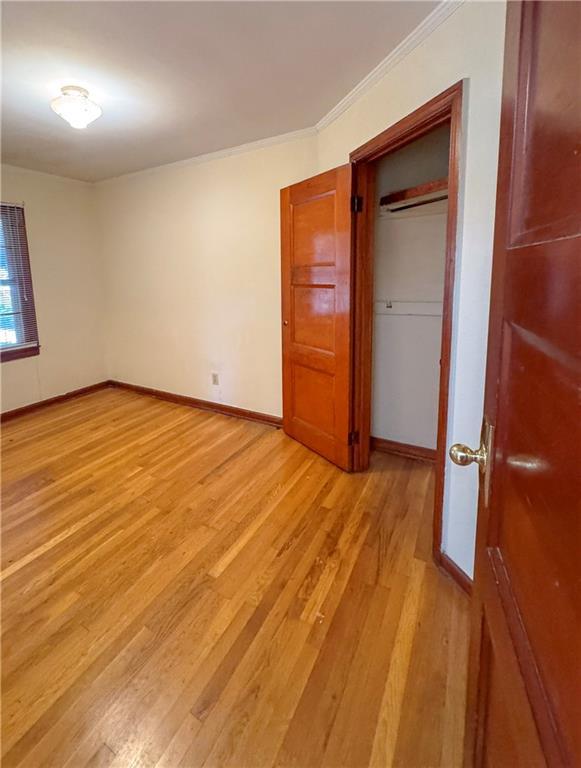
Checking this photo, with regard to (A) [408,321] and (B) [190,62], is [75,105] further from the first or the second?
(A) [408,321]

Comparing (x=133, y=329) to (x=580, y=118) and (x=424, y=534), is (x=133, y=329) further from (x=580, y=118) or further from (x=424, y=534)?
(x=580, y=118)

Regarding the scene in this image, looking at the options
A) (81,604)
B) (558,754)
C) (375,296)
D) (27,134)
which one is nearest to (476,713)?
(558,754)

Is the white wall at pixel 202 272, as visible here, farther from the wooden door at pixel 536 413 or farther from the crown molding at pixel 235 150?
the wooden door at pixel 536 413

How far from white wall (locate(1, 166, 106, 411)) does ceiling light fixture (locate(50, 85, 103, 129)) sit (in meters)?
1.91

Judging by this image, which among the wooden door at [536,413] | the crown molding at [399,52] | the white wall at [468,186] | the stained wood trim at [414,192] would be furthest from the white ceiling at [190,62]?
the wooden door at [536,413]

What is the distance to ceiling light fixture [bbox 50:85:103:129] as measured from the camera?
2143mm

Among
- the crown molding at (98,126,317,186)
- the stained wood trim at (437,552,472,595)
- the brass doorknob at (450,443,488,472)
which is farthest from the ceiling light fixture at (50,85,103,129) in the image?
the stained wood trim at (437,552,472,595)

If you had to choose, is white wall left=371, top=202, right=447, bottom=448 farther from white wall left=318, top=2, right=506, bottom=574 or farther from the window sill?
the window sill

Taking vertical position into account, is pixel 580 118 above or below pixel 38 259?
below

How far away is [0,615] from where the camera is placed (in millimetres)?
1626

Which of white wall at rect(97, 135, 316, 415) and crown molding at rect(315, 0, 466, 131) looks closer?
crown molding at rect(315, 0, 466, 131)

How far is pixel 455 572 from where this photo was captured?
68.1 inches

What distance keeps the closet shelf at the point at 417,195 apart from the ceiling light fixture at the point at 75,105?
1796 millimetres

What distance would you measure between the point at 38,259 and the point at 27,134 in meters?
1.36
